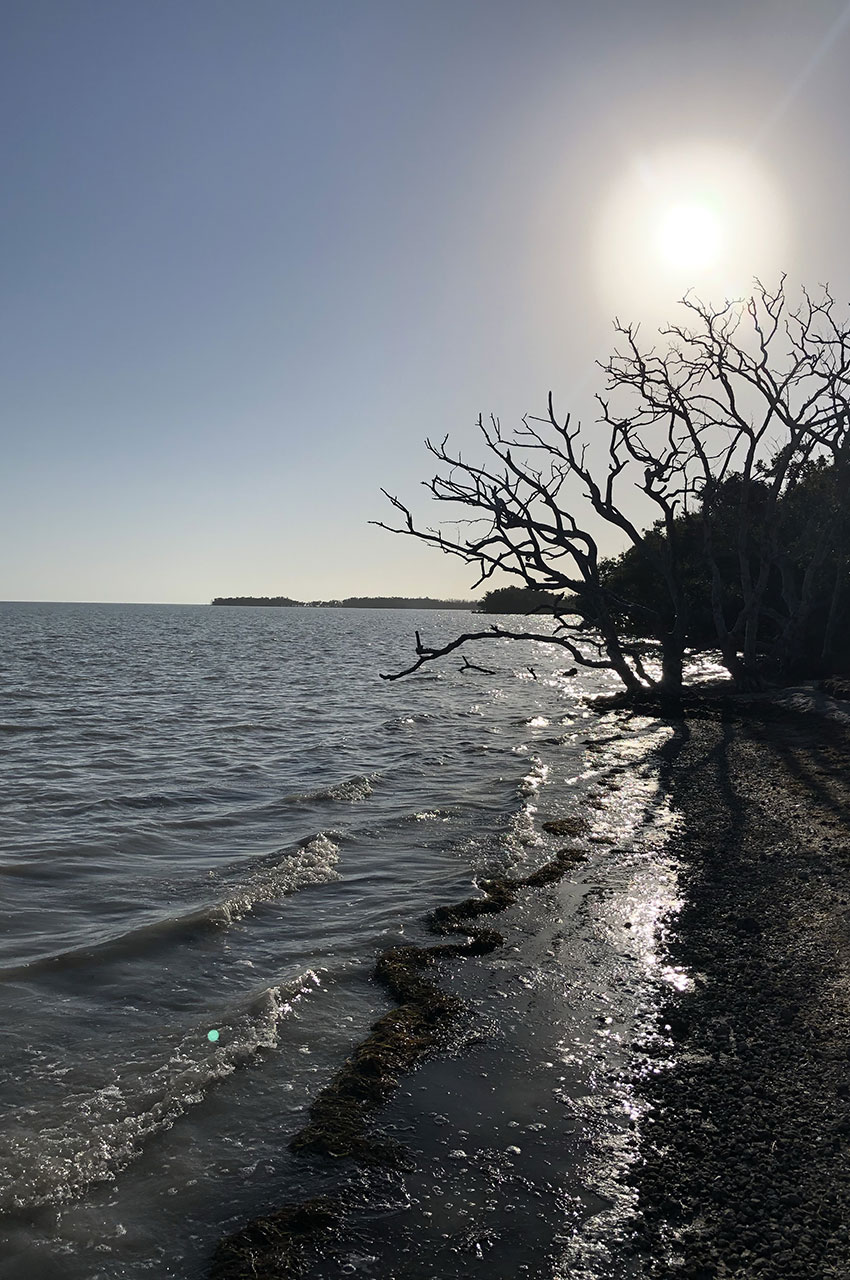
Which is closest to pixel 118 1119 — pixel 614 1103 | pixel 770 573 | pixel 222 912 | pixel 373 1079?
pixel 373 1079

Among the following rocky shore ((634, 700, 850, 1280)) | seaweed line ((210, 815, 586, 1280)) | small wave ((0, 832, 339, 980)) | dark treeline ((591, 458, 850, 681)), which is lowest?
small wave ((0, 832, 339, 980))

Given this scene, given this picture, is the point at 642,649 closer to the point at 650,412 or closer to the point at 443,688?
the point at 650,412

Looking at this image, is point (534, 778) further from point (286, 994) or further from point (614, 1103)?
point (614, 1103)

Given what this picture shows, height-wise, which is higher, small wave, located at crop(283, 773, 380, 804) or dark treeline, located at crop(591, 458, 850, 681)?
dark treeline, located at crop(591, 458, 850, 681)

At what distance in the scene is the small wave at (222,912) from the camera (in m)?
7.55

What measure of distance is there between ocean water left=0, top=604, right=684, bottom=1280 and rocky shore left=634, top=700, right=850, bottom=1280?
Result: 0.28m

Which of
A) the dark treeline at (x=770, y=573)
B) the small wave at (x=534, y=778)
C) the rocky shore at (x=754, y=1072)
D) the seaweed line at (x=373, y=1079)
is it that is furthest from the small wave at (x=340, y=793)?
the dark treeline at (x=770, y=573)

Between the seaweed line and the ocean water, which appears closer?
the seaweed line


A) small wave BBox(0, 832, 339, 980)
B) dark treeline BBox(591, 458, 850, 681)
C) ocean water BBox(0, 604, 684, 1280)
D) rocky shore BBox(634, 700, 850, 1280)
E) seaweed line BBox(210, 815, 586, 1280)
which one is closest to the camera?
rocky shore BBox(634, 700, 850, 1280)

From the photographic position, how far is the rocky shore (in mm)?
3688

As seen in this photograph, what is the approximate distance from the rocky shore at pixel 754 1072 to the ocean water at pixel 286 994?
0.28 meters

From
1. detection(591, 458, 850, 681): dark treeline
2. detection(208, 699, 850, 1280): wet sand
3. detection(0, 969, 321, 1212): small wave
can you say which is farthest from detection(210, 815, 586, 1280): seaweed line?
detection(591, 458, 850, 681): dark treeline

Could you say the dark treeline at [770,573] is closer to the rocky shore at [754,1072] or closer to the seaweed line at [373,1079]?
the rocky shore at [754,1072]

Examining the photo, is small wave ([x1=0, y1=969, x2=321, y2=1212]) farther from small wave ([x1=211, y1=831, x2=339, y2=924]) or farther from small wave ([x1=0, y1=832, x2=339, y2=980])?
small wave ([x1=211, y1=831, x2=339, y2=924])
